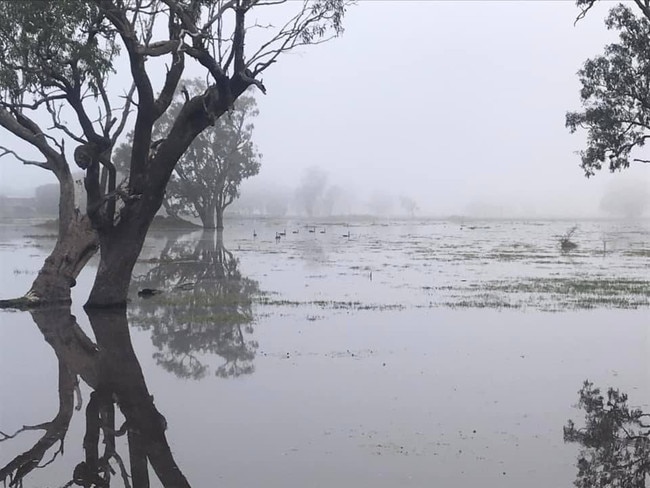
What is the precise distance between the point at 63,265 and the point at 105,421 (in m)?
10.5

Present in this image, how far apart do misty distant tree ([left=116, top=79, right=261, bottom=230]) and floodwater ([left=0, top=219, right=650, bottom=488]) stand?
192 ft

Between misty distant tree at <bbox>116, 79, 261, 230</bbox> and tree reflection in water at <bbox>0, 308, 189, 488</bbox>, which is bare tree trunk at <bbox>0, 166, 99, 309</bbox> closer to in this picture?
tree reflection in water at <bbox>0, 308, 189, 488</bbox>

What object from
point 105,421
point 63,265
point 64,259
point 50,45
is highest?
point 50,45

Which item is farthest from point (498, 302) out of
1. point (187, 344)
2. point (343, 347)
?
point (187, 344)

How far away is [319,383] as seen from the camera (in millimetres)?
10117

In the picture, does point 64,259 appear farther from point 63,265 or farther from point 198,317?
point 198,317

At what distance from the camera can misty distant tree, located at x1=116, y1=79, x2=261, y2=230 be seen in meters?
77.6

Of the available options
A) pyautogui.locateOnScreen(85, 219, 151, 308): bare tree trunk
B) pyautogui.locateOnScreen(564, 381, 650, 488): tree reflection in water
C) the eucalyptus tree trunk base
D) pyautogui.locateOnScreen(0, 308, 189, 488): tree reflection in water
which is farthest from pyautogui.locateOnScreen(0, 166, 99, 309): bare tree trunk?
pyautogui.locateOnScreen(564, 381, 650, 488): tree reflection in water

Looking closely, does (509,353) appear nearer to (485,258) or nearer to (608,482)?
(608,482)

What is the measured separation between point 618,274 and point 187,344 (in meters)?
21.2

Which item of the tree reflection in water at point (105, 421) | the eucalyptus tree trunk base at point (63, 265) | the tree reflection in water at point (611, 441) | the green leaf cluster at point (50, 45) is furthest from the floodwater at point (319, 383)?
the green leaf cluster at point (50, 45)

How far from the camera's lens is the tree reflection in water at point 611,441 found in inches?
257

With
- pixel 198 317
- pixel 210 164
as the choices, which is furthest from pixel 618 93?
pixel 210 164

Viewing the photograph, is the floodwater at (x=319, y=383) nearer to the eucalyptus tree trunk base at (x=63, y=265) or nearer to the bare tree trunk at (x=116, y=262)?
the bare tree trunk at (x=116, y=262)
